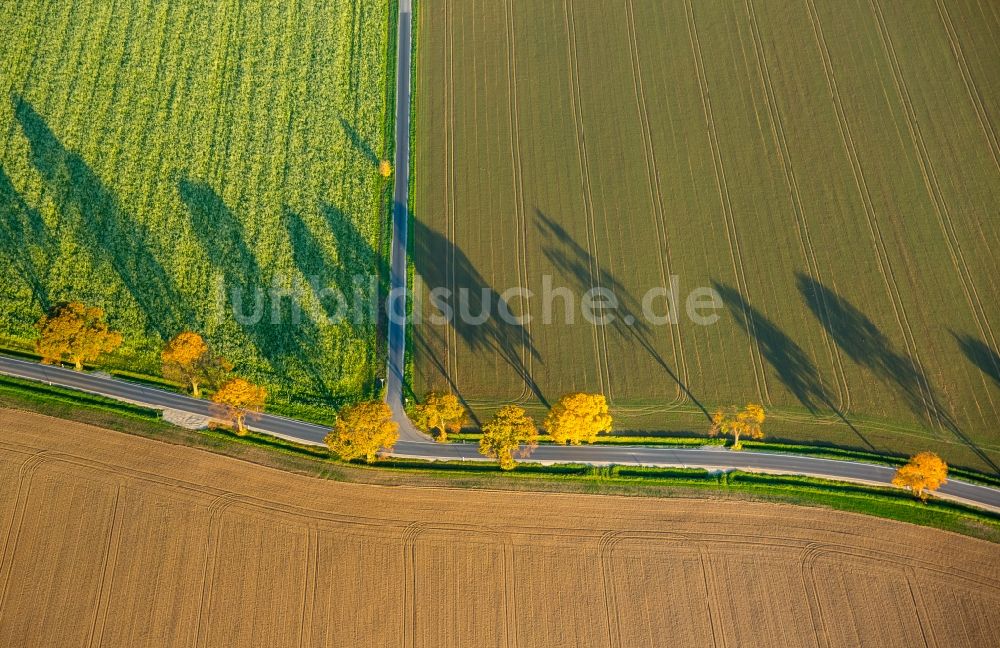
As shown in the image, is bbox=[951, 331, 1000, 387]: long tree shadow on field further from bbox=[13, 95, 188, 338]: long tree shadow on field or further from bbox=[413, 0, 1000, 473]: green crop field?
bbox=[13, 95, 188, 338]: long tree shadow on field

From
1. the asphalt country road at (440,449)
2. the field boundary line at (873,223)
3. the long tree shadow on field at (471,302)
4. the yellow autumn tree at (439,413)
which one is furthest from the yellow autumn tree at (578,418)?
the field boundary line at (873,223)

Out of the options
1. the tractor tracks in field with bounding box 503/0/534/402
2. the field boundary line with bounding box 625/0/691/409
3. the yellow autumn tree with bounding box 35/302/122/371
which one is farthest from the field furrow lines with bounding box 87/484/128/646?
the field boundary line with bounding box 625/0/691/409

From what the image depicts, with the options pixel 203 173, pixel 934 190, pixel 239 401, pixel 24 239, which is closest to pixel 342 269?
pixel 239 401

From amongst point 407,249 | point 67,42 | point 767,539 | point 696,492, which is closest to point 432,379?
point 407,249

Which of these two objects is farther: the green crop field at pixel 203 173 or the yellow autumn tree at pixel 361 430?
the green crop field at pixel 203 173

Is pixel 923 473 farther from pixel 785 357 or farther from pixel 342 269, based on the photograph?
pixel 342 269

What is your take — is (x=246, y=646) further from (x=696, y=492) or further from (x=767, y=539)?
(x=767, y=539)

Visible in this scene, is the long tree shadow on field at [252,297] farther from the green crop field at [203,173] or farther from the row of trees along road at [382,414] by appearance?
the row of trees along road at [382,414]
